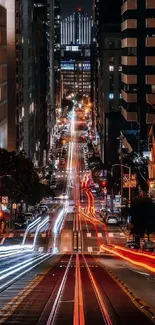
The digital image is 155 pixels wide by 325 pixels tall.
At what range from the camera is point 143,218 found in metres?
66.6

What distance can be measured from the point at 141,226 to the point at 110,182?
48.9 meters

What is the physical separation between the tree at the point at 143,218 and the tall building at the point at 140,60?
69.3m

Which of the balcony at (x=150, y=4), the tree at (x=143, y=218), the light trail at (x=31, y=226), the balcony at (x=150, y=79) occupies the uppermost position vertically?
the balcony at (x=150, y=4)

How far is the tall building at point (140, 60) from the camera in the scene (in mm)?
137125

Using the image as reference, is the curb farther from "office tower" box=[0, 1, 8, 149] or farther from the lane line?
"office tower" box=[0, 1, 8, 149]

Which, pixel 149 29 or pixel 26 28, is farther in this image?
pixel 26 28

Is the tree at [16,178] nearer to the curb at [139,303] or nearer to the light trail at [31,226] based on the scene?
the light trail at [31,226]

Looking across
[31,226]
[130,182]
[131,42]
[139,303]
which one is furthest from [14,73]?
[139,303]

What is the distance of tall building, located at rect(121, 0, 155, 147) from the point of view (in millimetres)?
137125

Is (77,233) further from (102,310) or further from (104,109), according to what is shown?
(104,109)

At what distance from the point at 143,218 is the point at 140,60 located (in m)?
76.0

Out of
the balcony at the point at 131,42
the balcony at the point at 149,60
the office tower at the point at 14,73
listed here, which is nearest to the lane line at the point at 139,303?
the office tower at the point at 14,73

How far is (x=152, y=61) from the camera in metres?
139

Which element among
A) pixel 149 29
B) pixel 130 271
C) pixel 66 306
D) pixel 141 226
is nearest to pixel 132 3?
pixel 149 29
